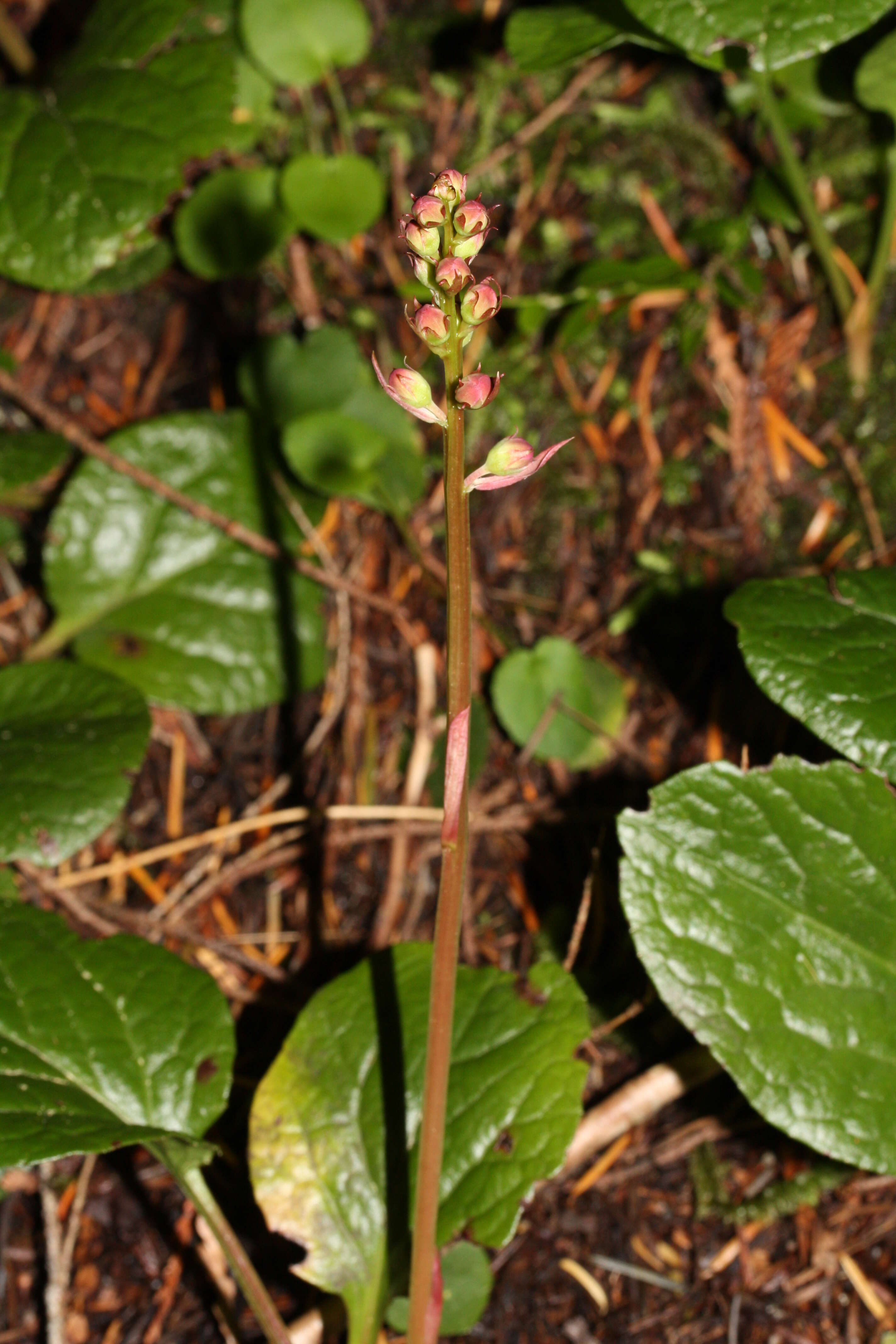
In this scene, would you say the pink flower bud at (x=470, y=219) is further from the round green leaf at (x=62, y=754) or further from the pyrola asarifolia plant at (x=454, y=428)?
the round green leaf at (x=62, y=754)

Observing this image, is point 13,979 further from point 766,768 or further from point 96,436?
point 96,436

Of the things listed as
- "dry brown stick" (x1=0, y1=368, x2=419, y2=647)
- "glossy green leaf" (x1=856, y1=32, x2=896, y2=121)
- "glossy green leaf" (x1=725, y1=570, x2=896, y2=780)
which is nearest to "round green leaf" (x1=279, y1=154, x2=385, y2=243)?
"dry brown stick" (x1=0, y1=368, x2=419, y2=647)

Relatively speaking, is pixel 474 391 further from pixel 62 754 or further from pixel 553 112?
pixel 553 112

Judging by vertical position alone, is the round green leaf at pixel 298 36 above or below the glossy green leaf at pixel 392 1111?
above

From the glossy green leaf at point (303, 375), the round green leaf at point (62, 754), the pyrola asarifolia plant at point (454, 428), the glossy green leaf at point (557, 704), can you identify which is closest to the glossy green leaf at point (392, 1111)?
the pyrola asarifolia plant at point (454, 428)

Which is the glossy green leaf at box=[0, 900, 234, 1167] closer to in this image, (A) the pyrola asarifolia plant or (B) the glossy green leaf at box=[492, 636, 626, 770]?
(A) the pyrola asarifolia plant

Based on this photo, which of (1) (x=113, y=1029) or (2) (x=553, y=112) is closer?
(1) (x=113, y=1029)

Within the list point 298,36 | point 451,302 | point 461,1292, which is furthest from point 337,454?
point 461,1292
